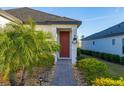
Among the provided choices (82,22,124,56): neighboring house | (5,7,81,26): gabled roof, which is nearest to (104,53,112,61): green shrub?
(82,22,124,56): neighboring house

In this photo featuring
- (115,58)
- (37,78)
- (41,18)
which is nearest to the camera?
(37,78)

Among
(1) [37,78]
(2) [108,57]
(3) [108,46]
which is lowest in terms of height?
(1) [37,78]

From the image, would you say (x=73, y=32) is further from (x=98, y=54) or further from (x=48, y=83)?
(x=98, y=54)

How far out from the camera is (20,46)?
779 centimetres

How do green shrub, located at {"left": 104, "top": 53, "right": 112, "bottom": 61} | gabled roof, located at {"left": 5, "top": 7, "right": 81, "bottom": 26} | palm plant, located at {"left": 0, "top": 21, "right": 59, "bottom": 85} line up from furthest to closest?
1. green shrub, located at {"left": 104, "top": 53, "right": 112, "bottom": 61}
2. gabled roof, located at {"left": 5, "top": 7, "right": 81, "bottom": 26}
3. palm plant, located at {"left": 0, "top": 21, "right": 59, "bottom": 85}

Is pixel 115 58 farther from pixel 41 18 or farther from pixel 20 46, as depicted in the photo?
pixel 20 46

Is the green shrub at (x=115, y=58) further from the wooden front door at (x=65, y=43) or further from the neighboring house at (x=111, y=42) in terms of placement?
the wooden front door at (x=65, y=43)

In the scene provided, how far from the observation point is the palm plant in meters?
7.79

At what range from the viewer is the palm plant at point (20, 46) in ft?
25.5

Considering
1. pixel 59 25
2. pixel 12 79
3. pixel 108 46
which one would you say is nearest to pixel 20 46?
pixel 12 79

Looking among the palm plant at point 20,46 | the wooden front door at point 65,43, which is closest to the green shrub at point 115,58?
the wooden front door at point 65,43

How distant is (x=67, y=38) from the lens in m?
17.8

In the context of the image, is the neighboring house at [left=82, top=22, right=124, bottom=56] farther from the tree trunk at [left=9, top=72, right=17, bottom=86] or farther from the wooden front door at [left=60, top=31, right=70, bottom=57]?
the tree trunk at [left=9, top=72, right=17, bottom=86]
